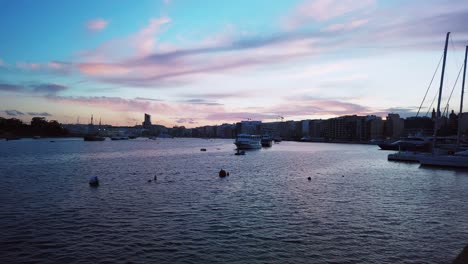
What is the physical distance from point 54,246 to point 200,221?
8564 millimetres

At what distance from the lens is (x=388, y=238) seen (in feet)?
67.8

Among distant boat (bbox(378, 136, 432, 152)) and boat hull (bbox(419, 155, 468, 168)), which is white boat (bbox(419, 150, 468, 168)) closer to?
boat hull (bbox(419, 155, 468, 168))

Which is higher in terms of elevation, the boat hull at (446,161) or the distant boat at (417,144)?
the distant boat at (417,144)

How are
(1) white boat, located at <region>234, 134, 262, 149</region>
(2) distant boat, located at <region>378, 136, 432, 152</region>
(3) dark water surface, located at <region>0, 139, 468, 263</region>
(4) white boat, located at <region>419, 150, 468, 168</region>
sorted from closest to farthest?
(3) dark water surface, located at <region>0, 139, 468, 263</region> < (4) white boat, located at <region>419, 150, 468, 168</region> < (2) distant boat, located at <region>378, 136, 432, 152</region> < (1) white boat, located at <region>234, 134, 262, 149</region>

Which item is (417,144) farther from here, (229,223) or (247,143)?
(229,223)

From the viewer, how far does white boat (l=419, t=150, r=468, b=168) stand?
6375 cm

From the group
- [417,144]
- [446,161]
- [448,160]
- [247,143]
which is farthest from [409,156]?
[247,143]

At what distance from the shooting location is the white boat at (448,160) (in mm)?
63750

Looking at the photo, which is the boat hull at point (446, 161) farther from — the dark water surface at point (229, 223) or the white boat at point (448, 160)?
the dark water surface at point (229, 223)

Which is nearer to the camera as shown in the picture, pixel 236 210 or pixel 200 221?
pixel 200 221

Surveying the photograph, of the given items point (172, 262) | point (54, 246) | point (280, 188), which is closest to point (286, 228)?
point (172, 262)

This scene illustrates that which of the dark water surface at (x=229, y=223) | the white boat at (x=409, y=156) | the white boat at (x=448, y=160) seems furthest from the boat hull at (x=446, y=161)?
the dark water surface at (x=229, y=223)

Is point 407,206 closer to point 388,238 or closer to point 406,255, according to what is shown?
point 388,238

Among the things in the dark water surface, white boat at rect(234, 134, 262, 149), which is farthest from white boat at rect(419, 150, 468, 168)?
white boat at rect(234, 134, 262, 149)
